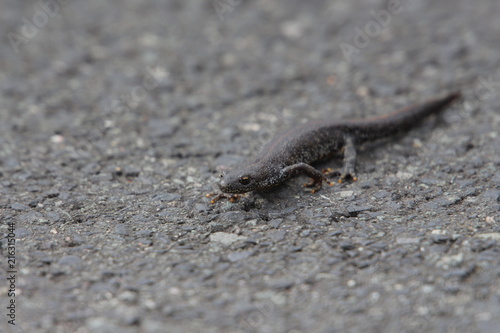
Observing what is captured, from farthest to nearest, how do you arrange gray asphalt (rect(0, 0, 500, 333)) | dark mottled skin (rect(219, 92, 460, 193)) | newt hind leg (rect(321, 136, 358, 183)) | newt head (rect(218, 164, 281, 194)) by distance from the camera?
1. newt hind leg (rect(321, 136, 358, 183))
2. dark mottled skin (rect(219, 92, 460, 193))
3. newt head (rect(218, 164, 281, 194))
4. gray asphalt (rect(0, 0, 500, 333))

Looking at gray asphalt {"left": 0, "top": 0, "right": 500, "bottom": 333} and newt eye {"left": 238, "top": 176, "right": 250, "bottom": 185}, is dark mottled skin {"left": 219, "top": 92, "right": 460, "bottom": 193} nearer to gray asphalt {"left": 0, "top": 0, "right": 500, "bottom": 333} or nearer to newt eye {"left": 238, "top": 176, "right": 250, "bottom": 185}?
newt eye {"left": 238, "top": 176, "right": 250, "bottom": 185}

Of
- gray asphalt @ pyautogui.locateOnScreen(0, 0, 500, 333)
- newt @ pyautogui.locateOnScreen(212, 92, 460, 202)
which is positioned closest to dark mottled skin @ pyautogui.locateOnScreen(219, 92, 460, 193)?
newt @ pyautogui.locateOnScreen(212, 92, 460, 202)

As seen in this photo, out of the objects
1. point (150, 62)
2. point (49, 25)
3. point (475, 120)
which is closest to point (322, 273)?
point (475, 120)

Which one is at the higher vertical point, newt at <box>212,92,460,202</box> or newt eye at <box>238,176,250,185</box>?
newt at <box>212,92,460,202</box>

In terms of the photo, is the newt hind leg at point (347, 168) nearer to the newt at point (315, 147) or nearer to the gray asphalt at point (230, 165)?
the newt at point (315, 147)

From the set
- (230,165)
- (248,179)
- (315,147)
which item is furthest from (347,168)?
(230,165)

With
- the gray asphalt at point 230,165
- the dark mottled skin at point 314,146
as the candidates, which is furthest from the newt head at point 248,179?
the gray asphalt at point 230,165

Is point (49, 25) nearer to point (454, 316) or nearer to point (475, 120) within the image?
point (475, 120)

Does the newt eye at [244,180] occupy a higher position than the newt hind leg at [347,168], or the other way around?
the newt hind leg at [347,168]
